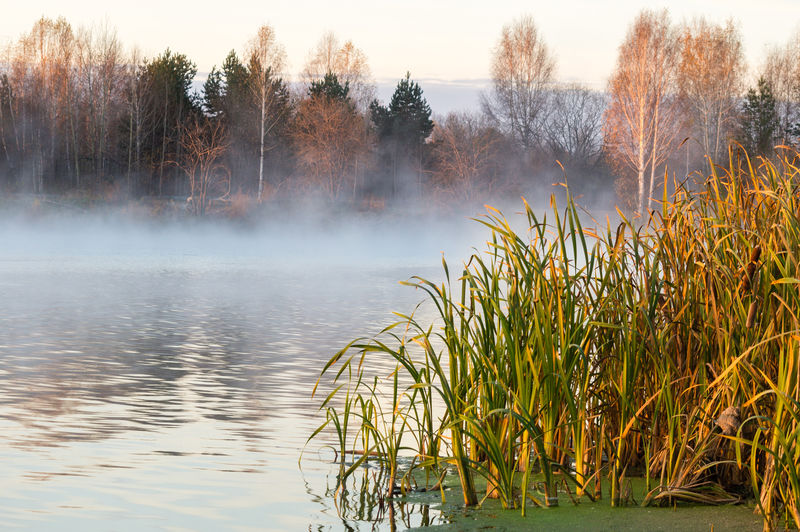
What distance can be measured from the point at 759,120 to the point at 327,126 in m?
21.3

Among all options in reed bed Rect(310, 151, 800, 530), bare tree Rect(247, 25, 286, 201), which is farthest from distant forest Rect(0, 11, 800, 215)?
reed bed Rect(310, 151, 800, 530)

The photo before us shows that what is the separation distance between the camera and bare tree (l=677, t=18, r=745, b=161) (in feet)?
154

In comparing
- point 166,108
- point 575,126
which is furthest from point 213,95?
point 575,126

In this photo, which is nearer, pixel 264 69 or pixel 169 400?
pixel 169 400

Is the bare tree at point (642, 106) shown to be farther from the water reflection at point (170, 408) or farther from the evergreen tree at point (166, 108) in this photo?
the water reflection at point (170, 408)

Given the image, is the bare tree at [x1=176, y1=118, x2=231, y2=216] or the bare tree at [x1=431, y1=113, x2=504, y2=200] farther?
the bare tree at [x1=431, y1=113, x2=504, y2=200]

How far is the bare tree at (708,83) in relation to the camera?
154 ft

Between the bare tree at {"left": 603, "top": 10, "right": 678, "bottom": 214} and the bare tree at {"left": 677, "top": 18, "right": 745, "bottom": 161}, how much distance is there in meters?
2.46

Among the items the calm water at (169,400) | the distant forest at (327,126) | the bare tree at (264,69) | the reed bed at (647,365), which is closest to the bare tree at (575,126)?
the distant forest at (327,126)

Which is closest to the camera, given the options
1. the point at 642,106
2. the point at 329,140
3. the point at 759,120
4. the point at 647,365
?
the point at 647,365

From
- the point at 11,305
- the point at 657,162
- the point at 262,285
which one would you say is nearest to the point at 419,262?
the point at 262,285

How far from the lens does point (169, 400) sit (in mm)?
8844

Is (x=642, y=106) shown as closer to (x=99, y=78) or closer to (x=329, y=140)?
(x=329, y=140)

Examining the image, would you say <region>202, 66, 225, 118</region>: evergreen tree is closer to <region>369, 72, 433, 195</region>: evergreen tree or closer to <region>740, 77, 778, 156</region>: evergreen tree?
<region>369, 72, 433, 195</region>: evergreen tree
